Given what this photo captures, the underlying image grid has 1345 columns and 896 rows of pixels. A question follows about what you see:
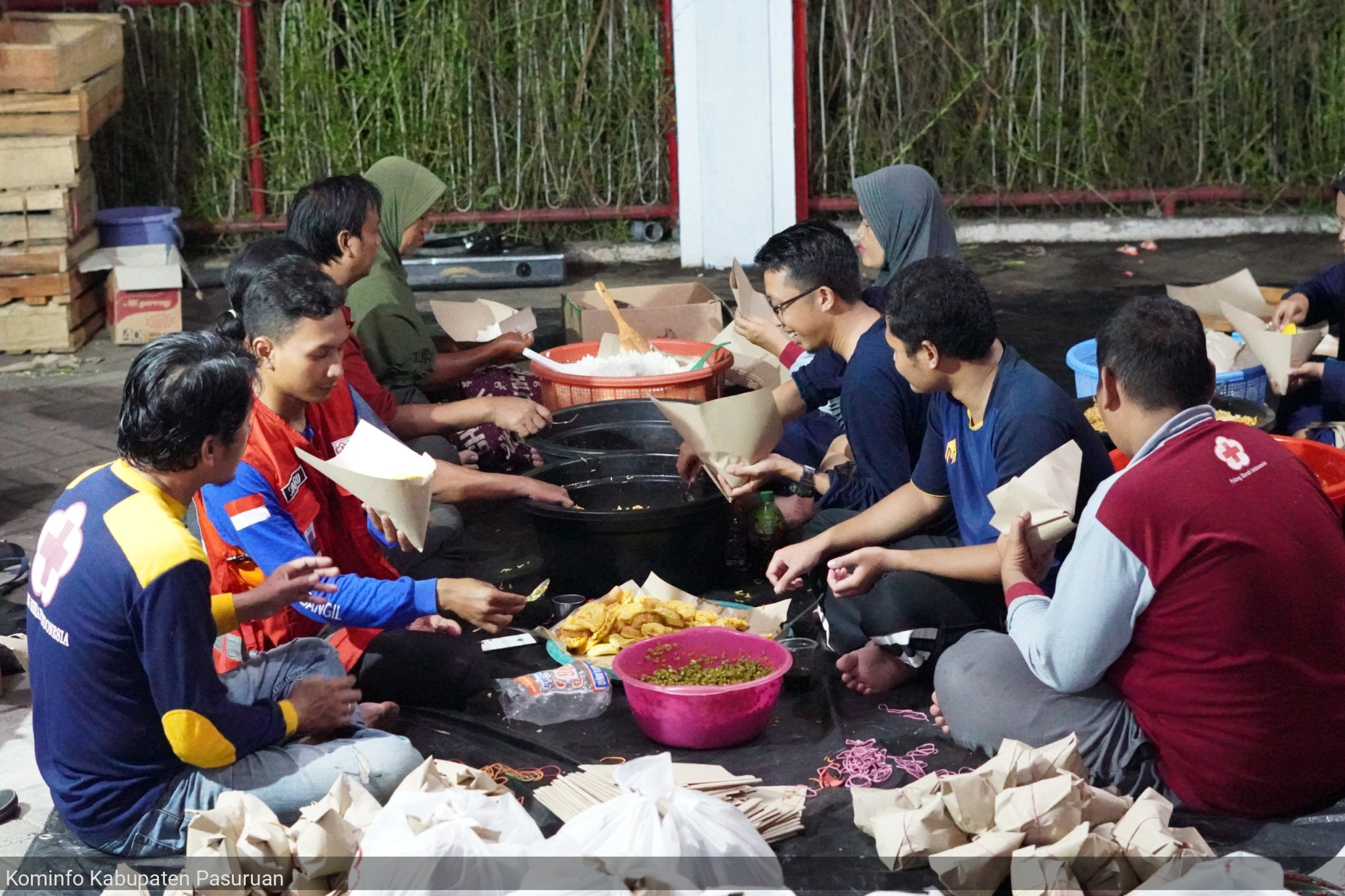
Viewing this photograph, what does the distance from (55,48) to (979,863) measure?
643 cm

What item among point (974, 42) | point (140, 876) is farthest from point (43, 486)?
point (974, 42)

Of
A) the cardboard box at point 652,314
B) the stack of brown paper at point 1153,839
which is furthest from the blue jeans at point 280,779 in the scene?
the cardboard box at point 652,314

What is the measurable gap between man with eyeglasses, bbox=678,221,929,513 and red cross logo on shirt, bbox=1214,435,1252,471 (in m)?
1.31

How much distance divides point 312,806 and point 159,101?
293 inches

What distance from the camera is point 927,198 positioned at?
4773 mm

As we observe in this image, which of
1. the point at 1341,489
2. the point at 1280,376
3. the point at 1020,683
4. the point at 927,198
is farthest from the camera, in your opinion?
the point at 927,198

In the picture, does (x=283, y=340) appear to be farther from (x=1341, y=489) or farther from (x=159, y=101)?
(x=159, y=101)

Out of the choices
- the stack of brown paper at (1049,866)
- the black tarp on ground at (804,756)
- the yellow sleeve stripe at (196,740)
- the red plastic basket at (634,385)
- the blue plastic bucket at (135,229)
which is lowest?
the black tarp on ground at (804,756)

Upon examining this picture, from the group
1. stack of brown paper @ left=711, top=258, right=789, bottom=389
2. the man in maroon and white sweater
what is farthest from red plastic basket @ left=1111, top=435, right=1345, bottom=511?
stack of brown paper @ left=711, top=258, right=789, bottom=389

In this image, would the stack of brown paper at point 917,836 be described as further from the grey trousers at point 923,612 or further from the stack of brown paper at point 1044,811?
the grey trousers at point 923,612

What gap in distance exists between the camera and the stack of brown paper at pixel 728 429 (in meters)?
3.84

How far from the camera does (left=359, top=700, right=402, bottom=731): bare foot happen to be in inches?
132

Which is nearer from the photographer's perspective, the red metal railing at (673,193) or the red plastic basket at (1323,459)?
the red plastic basket at (1323,459)

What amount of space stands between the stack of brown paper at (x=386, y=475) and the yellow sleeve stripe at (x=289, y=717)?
52 cm
